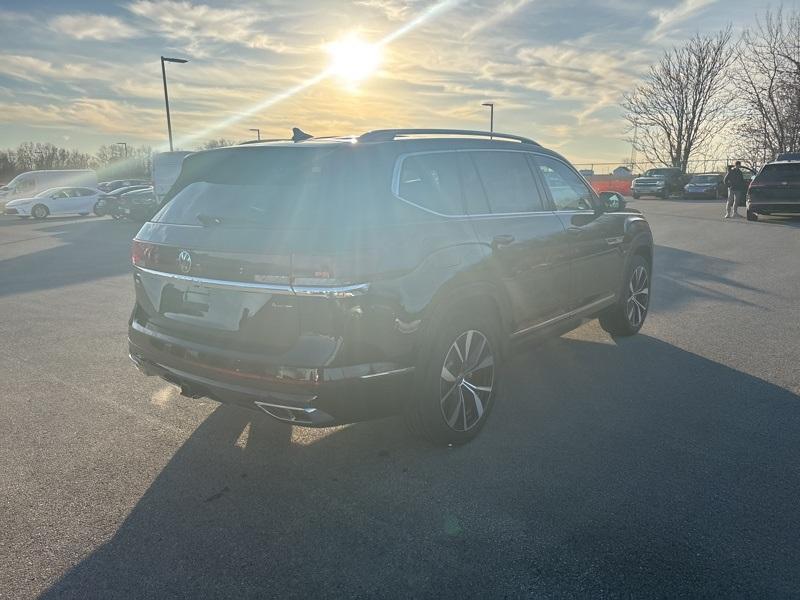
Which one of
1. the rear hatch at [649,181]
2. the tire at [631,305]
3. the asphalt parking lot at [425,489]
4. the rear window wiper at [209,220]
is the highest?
the rear window wiper at [209,220]

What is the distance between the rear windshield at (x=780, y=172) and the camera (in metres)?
16.6

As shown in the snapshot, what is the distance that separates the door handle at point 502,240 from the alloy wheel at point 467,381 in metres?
0.58

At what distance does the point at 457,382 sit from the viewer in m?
3.50

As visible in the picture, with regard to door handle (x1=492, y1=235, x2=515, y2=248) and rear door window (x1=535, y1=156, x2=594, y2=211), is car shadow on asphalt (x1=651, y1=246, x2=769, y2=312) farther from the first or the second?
door handle (x1=492, y1=235, x2=515, y2=248)

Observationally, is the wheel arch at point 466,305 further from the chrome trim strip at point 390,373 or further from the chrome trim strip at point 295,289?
the chrome trim strip at point 295,289

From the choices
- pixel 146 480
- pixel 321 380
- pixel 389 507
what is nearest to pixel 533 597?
pixel 389 507

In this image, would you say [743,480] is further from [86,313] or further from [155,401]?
[86,313]

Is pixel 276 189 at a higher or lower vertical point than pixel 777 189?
higher

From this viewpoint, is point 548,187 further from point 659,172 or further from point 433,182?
point 659,172

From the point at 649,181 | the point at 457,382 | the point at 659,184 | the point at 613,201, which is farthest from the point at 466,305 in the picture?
the point at 649,181

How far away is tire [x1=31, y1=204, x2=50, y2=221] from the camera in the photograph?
27516 mm

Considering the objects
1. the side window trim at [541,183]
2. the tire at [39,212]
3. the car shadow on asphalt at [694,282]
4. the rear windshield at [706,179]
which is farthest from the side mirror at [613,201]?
the rear windshield at [706,179]

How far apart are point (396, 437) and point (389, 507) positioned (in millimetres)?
800

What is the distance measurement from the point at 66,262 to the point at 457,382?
436 inches
